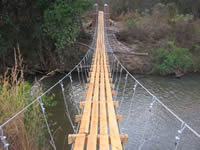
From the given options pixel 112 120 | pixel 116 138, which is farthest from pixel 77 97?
pixel 116 138

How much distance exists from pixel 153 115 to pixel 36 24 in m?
4.59

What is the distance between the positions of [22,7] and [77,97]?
10.8 ft

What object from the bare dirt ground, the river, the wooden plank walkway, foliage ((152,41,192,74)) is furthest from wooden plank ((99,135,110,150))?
foliage ((152,41,192,74))

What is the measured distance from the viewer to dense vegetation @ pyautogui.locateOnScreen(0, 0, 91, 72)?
540 cm

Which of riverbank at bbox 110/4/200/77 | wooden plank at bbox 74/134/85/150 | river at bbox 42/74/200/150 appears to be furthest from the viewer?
riverbank at bbox 110/4/200/77

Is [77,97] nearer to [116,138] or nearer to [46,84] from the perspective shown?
[46,84]

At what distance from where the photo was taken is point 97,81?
333cm

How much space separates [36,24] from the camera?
6.21 m

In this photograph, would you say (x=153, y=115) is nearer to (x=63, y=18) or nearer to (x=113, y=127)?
(x=113, y=127)

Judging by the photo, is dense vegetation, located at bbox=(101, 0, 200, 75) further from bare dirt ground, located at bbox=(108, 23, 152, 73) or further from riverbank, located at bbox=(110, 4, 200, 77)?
bare dirt ground, located at bbox=(108, 23, 152, 73)

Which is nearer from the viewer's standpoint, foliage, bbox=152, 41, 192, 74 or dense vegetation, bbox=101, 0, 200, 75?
foliage, bbox=152, 41, 192, 74

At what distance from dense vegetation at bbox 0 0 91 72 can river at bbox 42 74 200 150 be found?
141 centimetres

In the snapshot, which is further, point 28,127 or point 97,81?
point 97,81

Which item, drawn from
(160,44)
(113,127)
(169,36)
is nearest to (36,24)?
(113,127)
